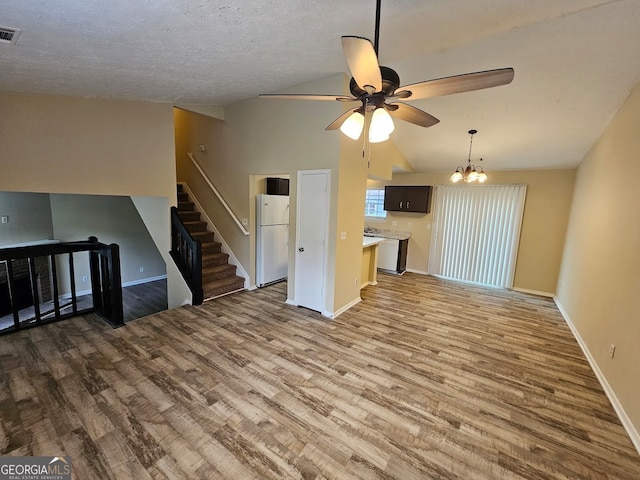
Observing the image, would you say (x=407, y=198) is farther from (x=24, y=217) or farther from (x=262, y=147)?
(x=24, y=217)

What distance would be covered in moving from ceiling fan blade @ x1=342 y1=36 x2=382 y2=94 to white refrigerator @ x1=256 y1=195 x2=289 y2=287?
354cm

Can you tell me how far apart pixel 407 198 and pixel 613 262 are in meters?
4.14

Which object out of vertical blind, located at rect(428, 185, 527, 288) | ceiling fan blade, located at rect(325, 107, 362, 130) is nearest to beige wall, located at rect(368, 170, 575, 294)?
vertical blind, located at rect(428, 185, 527, 288)

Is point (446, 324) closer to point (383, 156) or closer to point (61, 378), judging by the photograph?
point (383, 156)

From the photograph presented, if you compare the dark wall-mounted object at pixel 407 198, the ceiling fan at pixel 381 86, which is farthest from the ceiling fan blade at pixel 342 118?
the dark wall-mounted object at pixel 407 198

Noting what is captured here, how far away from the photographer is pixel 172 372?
2.59 m

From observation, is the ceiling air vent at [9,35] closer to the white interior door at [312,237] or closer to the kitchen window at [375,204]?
the white interior door at [312,237]

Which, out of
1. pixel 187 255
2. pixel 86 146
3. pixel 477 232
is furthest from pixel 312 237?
pixel 477 232

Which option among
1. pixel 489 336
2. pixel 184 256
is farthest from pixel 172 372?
pixel 489 336

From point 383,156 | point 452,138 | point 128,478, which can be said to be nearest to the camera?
point 128,478

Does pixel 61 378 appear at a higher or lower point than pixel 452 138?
lower

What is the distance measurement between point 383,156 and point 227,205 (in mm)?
3059

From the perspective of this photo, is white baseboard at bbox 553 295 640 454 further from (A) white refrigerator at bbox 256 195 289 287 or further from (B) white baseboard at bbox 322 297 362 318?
(A) white refrigerator at bbox 256 195 289 287

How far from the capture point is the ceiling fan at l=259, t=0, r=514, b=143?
1286mm
